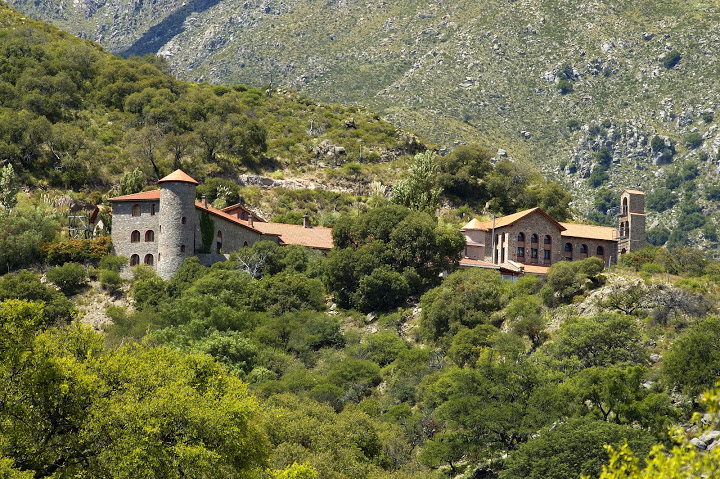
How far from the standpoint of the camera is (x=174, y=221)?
79.4 meters

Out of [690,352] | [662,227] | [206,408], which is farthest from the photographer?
[662,227]

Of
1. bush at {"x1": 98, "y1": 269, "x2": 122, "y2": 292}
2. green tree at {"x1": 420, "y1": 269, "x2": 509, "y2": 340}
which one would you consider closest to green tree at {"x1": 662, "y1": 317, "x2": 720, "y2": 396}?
green tree at {"x1": 420, "y1": 269, "x2": 509, "y2": 340}

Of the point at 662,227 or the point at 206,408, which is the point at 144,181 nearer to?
the point at 206,408

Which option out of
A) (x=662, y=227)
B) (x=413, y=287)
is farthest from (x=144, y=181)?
(x=662, y=227)

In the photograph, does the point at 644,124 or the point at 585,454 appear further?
the point at 644,124

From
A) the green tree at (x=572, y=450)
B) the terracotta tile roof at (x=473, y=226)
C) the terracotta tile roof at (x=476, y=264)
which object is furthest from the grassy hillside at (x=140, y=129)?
the green tree at (x=572, y=450)

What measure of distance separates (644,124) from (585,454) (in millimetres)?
115649

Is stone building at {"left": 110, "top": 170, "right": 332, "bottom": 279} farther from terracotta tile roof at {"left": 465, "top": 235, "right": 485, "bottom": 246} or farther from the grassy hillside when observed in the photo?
the grassy hillside

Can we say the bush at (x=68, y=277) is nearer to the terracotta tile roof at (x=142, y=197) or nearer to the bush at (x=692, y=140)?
the terracotta tile roof at (x=142, y=197)

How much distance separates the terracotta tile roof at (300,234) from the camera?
288ft

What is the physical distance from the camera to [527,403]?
A: 5162 centimetres

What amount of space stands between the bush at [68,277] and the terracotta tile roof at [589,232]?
124 ft

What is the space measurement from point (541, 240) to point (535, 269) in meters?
4.64

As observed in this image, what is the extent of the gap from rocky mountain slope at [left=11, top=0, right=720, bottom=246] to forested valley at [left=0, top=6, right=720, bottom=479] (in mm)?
38754
